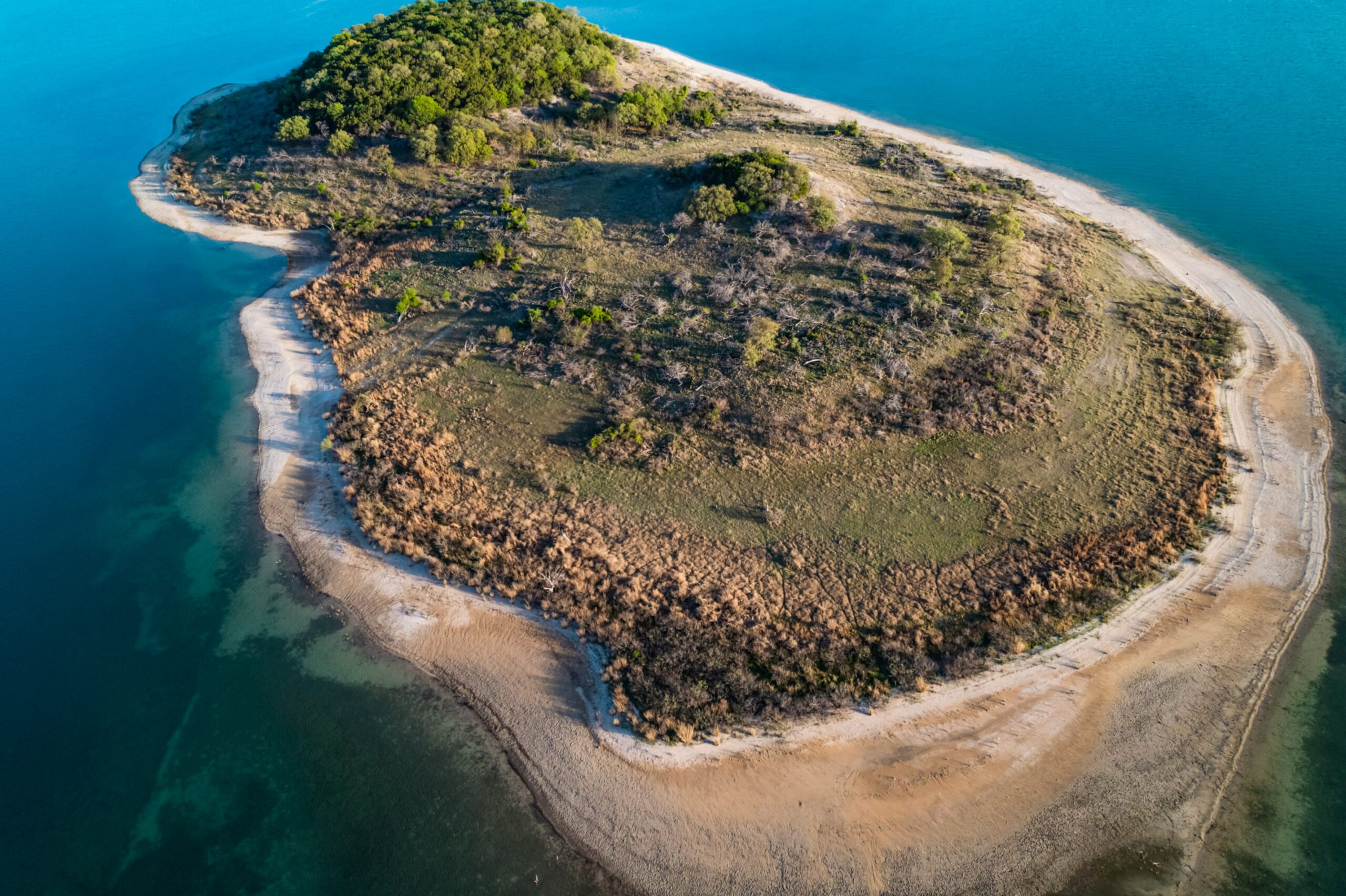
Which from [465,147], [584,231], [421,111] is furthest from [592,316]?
[421,111]

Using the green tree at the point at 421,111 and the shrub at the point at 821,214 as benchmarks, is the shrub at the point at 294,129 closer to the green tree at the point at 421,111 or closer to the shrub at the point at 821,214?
the green tree at the point at 421,111

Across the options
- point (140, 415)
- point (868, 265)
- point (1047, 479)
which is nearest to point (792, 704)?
point (1047, 479)

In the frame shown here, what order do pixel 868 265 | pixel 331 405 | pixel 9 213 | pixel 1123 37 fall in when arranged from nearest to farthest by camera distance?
pixel 331 405
pixel 868 265
pixel 9 213
pixel 1123 37

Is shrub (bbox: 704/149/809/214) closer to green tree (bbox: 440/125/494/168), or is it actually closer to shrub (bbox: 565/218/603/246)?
shrub (bbox: 565/218/603/246)

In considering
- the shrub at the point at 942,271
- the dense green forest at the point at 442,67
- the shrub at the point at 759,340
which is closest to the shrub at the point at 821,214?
the shrub at the point at 942,271

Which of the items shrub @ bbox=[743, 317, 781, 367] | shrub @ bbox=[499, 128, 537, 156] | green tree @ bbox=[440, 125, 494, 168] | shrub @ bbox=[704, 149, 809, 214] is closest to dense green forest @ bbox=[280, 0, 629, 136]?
green tree @ bbox=[440, 125, 494, 168]

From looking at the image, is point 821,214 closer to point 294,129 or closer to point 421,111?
point 421,111

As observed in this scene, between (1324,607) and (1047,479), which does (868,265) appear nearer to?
(1047,479)
